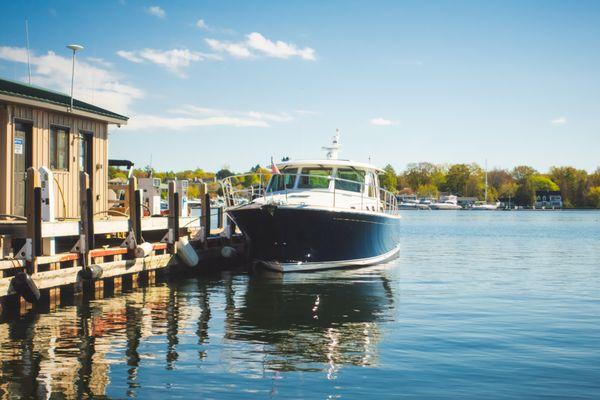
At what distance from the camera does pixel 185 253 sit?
1991cm

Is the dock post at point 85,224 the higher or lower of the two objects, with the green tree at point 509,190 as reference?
lower

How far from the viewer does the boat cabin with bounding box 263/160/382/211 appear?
2202 centimetres

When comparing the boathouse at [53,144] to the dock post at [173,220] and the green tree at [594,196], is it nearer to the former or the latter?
the dock post at [173,220]

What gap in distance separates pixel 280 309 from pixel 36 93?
895 cm

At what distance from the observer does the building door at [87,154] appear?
64.0 feet

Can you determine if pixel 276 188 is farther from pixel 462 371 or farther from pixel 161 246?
pixel 462 371

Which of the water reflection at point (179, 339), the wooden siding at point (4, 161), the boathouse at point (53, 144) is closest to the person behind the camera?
the water reflection at point (179, 339)

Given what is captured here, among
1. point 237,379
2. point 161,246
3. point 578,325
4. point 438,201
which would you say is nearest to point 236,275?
point 161,246

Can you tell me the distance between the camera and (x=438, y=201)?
181625mm

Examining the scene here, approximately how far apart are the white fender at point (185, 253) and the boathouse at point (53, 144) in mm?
2741

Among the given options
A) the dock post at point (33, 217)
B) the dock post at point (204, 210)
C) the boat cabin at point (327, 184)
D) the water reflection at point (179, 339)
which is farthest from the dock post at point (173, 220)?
the dock post at point (33, 217)

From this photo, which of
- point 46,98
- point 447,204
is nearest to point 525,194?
point 447,204

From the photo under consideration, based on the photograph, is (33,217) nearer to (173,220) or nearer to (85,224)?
(85,224)

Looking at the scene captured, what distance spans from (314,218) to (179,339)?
28.1 ft
